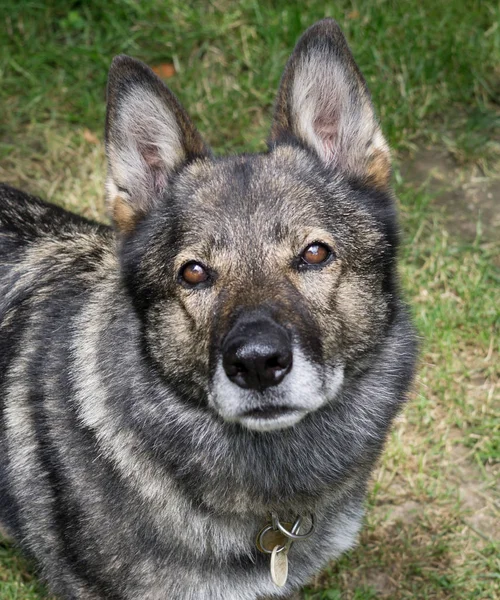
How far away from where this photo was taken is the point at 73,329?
142 inches

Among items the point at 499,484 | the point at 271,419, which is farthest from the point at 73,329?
the point at 499,484

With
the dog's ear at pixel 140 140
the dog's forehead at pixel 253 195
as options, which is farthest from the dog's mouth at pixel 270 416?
the dog's ear at pixel 140 140

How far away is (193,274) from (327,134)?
91cm

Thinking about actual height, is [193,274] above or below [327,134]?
below

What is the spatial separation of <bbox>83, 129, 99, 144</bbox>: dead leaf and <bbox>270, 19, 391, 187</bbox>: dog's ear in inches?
120

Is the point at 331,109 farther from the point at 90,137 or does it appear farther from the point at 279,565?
the point at 90,137

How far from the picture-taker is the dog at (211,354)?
3.20 meters

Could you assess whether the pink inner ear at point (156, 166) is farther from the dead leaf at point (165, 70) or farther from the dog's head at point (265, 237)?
the dead leaf at point (165, 70)

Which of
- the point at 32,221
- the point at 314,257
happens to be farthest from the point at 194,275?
the point at 32,221

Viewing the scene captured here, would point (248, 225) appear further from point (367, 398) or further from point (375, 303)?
point (367, 398)

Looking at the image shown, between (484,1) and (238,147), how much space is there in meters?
2.34

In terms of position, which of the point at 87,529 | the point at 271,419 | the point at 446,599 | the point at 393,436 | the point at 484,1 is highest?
the point at 484,1

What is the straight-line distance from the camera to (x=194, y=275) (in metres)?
3.23

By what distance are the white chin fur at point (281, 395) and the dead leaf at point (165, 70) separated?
4.14m
